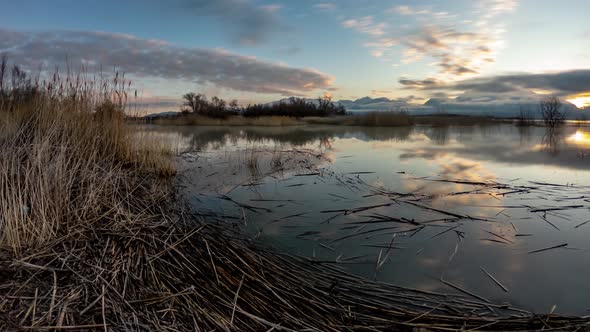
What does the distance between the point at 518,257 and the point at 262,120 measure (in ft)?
75.2

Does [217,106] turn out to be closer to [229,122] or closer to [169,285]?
[229,122]

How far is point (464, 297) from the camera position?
2.20 metres

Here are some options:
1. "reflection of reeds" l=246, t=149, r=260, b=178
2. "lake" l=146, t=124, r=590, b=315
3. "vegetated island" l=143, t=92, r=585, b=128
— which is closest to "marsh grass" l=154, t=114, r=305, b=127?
"vegetated island" l=143, t=92, r=585, b=128

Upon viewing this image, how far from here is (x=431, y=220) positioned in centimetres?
361

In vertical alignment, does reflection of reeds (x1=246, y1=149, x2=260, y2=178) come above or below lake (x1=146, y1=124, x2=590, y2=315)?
above

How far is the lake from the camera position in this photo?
2.46m

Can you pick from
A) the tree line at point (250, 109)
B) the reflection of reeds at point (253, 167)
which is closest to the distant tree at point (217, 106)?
the tree line at point (250, 109)

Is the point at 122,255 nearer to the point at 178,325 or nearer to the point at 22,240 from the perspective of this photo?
the point at 22,240

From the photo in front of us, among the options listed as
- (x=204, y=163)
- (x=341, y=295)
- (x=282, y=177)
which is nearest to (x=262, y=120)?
(x=204, y=163)

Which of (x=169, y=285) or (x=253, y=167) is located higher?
(x=253, y=167)

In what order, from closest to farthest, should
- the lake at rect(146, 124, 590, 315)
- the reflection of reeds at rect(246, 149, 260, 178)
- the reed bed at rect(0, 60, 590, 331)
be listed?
1. the reed bed at rect(0, 60, 590, 331)
2. the lake at rect(146, 124, 590, 315)
3. the reflection of reeds at rect(246, 149, 260, 178)

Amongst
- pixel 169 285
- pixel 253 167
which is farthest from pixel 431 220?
pixel 253 167

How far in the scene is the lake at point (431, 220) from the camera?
2455mm

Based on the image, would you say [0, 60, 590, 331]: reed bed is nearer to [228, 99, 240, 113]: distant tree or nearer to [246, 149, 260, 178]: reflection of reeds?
[246, 149, 260, 178]: reflection of reeds
